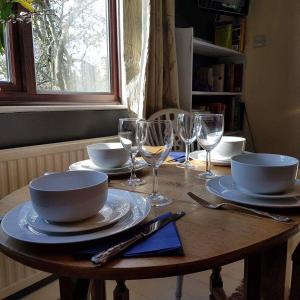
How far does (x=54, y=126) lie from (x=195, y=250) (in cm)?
135

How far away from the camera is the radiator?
4.32 ft

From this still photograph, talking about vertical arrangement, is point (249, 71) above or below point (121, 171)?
above

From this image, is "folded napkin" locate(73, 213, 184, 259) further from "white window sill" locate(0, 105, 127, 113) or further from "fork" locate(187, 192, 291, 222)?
"white window sill" locate(0, 105, 127, 113)

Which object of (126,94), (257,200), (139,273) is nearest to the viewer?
(139,273)

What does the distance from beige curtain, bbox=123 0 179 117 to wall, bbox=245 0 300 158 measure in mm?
1025

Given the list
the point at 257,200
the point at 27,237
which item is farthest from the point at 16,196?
the point at 257,200

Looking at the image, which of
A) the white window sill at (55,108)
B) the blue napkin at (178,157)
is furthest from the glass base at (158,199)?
the white window sill at (55,108)

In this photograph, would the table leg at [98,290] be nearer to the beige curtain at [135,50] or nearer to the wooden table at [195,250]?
the wooden table at [195,250]

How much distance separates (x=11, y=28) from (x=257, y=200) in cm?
145

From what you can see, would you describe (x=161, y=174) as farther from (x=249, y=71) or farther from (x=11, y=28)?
(x=249, y=71)

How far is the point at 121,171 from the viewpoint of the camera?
0.93m

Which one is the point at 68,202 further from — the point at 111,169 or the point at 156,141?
the point at 111,169

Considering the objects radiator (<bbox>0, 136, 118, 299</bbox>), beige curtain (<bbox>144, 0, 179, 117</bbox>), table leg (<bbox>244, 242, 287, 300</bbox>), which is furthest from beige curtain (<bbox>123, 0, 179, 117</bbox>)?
table leg (<bbox>244, 242, 287, 300</bbox>)

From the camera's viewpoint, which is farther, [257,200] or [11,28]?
[11,28]
